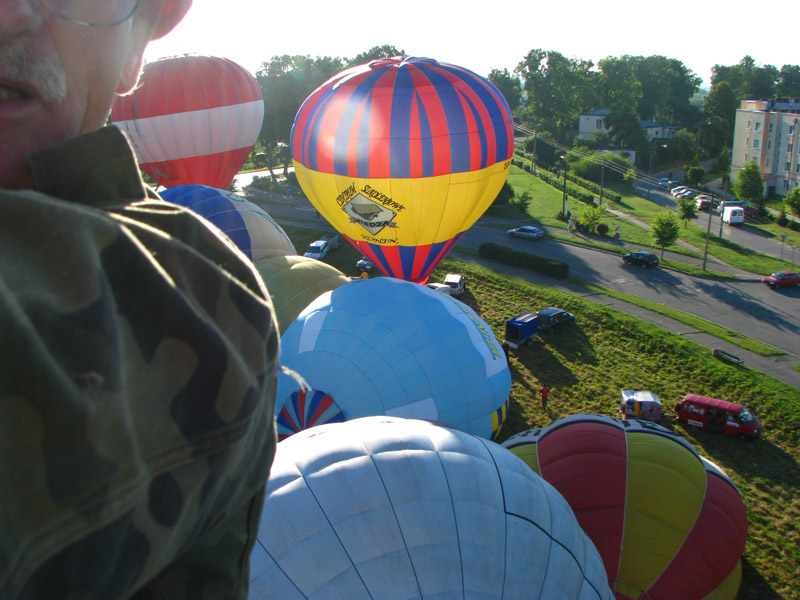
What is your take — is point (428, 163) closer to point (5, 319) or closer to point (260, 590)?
point (260, 590)

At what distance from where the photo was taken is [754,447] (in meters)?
13.7

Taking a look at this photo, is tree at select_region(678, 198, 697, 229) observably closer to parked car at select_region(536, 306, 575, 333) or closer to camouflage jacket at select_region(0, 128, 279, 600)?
parked car at select_region(536, 306, 575, 333)

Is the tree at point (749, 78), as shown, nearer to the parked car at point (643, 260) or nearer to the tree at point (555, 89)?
the tree at point (555, 89)

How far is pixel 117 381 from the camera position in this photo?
2.82ft

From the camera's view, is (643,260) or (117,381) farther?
(643,260)

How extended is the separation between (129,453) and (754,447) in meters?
15.3

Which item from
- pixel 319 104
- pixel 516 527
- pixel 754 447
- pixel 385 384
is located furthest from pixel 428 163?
pixel 516 527

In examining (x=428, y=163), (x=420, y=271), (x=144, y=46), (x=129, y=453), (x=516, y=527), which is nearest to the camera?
(x=129, y=453)

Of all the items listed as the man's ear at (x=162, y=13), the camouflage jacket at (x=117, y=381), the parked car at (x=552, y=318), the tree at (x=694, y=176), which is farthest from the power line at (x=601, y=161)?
the camouflage jacket at (x=117, y=381)

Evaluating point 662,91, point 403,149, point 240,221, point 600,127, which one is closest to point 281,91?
point 240,221

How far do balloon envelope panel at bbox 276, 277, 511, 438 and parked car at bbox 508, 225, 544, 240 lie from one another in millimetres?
20374

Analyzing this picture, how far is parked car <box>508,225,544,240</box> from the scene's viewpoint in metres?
31.1

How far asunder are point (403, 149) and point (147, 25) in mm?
14157

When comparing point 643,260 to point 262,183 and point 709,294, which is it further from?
point 262,183
